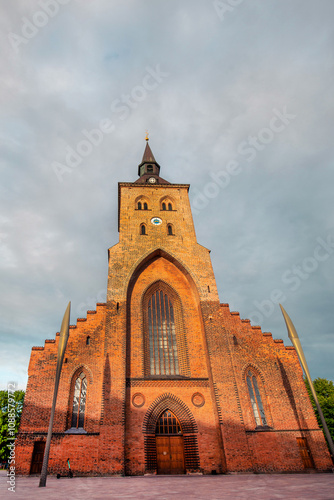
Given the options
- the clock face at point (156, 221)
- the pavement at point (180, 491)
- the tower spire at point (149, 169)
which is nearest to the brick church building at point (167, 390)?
the pavement at point (180, 491)

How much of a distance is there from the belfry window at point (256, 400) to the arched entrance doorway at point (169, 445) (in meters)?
4.61

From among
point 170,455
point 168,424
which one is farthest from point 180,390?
point 170,455

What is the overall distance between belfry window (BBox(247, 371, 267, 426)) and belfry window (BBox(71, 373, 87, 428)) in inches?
390

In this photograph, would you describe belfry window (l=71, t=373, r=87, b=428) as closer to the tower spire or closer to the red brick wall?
the red brick wall

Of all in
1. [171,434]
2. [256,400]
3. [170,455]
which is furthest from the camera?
[256,400]

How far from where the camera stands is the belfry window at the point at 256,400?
58.7 ft

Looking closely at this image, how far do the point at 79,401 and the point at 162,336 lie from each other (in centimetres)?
624

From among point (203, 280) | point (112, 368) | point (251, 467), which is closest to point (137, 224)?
point (203, 280)

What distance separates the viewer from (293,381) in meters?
19.2

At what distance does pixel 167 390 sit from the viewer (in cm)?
1803

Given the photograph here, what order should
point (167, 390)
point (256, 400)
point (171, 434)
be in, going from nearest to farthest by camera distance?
point (171, 434)
point (167, 390)
point (256, 400)

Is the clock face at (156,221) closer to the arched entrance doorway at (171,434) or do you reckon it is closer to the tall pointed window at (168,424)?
the arched entrance doorway at (171,434)

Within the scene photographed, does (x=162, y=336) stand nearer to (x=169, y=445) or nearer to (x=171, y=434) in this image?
(x=171, y=434)

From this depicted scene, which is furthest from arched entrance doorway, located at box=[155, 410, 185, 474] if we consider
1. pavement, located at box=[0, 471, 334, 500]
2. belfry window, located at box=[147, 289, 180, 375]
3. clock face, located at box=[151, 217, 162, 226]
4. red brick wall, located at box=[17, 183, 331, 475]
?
clock face, located at box=[151, 217, 162, 226]
